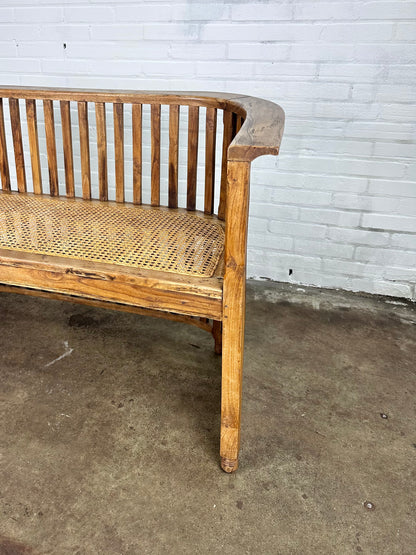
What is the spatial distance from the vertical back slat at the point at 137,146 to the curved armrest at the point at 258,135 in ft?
1.46

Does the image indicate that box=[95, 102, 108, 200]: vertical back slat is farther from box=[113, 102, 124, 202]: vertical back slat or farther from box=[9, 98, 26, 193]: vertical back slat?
box=[9, 98, 26, 193]: vertical back slat

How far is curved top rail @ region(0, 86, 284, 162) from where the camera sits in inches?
35.8

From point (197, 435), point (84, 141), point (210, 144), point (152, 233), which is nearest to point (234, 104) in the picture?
point (210, 144)

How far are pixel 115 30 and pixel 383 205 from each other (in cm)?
122

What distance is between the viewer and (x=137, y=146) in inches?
60.8

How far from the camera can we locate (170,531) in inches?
41.6

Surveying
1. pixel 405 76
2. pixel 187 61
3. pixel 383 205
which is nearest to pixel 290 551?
pixel 383 205

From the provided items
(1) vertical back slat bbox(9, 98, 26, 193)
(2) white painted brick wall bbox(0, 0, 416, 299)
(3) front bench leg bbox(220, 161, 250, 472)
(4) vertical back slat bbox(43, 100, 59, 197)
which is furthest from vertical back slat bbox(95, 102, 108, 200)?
(3) front bench leg bbox(220, 161, 250, 472)

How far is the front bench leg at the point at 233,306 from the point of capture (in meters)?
0.96

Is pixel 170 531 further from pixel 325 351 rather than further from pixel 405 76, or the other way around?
pixel 405 76

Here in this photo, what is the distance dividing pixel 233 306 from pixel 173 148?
66 centimetres

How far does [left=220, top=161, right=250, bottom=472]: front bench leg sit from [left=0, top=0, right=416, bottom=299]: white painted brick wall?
41.3 inches

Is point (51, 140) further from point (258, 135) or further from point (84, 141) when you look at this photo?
point (258, 135)

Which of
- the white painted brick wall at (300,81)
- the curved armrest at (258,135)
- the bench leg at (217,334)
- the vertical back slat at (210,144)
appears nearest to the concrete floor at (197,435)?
the bench leg at (217,334)
